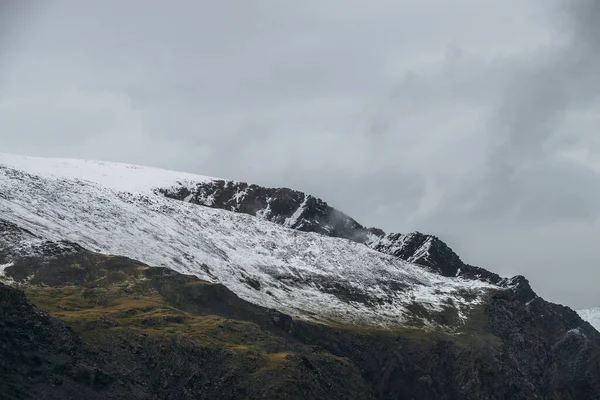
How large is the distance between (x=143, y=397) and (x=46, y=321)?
1064 inches

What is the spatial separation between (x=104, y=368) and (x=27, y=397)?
25.3 meters

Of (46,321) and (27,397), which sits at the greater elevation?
(46,321)

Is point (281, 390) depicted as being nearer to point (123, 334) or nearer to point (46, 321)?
point (123, 334)

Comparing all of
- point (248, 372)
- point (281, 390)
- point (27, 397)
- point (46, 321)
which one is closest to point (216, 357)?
point (248, 372)

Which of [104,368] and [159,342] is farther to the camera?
[159,342]

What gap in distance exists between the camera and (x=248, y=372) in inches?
7387

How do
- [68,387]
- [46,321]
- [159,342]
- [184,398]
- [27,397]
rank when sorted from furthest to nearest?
1. [159,342]
2. [184,398]
3. [46,321]
4. [68,387]
5. [27,397]

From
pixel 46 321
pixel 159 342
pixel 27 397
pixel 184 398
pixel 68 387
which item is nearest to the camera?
pixel 27 397

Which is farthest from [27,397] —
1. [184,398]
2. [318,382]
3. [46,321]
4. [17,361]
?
[318,382]

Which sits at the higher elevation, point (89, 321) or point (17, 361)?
point (89, 321)

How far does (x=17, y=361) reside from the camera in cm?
15050

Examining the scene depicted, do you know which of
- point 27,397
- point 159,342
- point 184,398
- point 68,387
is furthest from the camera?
point 159,342

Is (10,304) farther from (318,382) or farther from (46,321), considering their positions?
(318,382)

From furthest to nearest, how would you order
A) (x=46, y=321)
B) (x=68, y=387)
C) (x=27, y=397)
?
1. (x=46, y=321)
2. (x=68, y=387)
3. (x=27, y=397)
